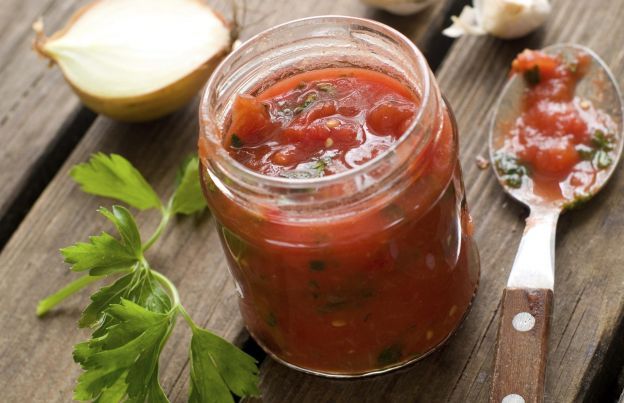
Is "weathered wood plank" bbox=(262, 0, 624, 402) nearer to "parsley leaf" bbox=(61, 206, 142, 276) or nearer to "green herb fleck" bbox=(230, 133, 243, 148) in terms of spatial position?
"parsley leaf" bbox=(61, 206, 142, 276)

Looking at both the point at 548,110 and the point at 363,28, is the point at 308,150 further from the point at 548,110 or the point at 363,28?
the point at 548,110

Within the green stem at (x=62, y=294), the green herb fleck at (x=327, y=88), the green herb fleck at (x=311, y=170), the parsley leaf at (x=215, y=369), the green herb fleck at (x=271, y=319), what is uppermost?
the green herb fleck at (x=327, y=88)

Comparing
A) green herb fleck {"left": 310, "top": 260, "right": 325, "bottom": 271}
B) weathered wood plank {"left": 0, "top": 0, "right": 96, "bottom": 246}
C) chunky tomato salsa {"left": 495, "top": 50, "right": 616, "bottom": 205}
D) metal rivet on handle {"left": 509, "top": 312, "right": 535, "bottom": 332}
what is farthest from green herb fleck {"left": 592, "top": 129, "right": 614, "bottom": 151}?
weathered wood plank {"left": 0, "top": 0, "right": 96, "bottom": 246}

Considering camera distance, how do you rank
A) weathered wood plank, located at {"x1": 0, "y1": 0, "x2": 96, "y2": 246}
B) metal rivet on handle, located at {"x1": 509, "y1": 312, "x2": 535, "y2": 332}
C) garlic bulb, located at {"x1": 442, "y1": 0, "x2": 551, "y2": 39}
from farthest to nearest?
weathered wood plank, located at {"x1": 0, "y1": 0, "x2": 96, "y2": 246} < garlic bulb, located at {"x1": 442, "y1": 0, "x2": 551, "y2": 39} < metal rivet on handle, located at {"x1": 509, "y1": 312, "x2": 535, "y2": 332}

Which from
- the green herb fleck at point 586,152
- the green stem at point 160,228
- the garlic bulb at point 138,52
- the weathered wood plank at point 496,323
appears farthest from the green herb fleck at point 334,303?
the garlic bulb at point 138,52

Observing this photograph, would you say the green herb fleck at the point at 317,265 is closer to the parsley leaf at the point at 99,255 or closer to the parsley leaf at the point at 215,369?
the parsley leaf at the point at 215,369

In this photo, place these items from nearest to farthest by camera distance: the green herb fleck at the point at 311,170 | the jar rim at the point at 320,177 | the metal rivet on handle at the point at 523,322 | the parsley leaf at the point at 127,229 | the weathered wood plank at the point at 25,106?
the jar rim at the point at 320,177, the green herb fleck at the point at 311,170, the metal rivet on handle at the point at 523,322, the parsley leaf at the point at 127,229, the weathered wood plank at the point at 25,106
